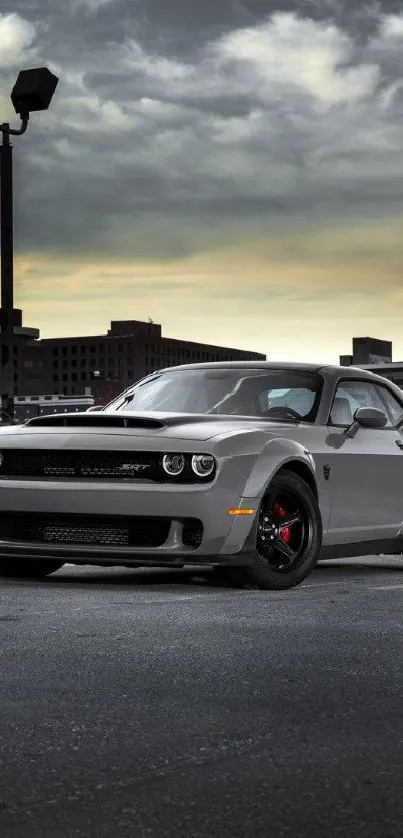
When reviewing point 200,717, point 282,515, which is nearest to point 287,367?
point 282,515

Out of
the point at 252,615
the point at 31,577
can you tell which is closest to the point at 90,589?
the point at 31,577

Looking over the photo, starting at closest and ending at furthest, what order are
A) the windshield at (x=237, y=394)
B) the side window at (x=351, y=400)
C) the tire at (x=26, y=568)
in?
the tire at (x=26, y=568) → the windshield at (x=237, y=394) → the side window at (x=351, y=400)

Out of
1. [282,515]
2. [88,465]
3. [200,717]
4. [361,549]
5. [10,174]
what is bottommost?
[200,717]

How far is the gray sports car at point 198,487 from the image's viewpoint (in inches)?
322

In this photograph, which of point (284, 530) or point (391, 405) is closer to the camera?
point (284, 530)

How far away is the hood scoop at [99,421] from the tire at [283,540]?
2.71 feet

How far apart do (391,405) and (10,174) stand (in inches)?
467

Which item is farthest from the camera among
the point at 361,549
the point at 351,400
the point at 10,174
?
the point at 10,174

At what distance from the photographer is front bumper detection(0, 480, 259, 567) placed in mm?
8141

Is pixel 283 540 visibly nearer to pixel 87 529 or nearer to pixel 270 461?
pixel 270 461

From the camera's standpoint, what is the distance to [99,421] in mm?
8672

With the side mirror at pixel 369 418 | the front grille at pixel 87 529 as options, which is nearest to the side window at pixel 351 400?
the side mirror at pixel 369 418

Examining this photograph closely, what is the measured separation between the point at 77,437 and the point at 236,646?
259 centimetres

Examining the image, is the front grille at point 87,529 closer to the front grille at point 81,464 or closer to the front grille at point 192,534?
the front grille at point 192,534
